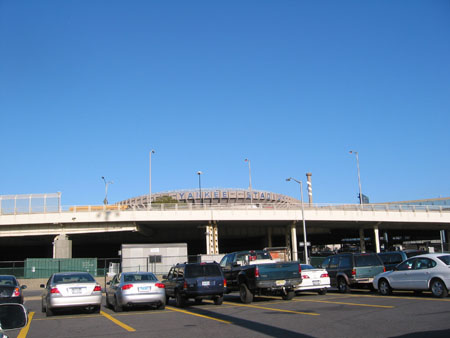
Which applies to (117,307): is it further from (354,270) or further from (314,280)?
(354,270)

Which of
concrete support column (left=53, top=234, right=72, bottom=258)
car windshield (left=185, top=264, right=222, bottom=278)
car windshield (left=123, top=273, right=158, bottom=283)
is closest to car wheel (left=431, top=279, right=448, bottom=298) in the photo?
car windshield (left=185, top=264, right=222, bottom=278)

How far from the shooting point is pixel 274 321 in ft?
39.6

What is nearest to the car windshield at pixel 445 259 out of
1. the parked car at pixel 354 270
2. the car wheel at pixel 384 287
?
the car wheel at pixel 384 287

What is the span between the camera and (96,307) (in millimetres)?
16000

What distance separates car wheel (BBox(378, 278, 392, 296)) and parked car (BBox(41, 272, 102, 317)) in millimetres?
10843

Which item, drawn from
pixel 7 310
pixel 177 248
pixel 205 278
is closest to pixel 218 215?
pixel 177 248

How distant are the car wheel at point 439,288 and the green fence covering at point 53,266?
101 ft

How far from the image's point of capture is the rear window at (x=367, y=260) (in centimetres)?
2046

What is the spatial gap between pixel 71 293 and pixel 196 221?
40037mm

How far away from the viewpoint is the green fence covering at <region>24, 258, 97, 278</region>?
39.4m

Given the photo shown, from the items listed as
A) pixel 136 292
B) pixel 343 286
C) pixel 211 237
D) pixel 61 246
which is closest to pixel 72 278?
pixel 136 292

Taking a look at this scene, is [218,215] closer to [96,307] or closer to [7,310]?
[96,307]

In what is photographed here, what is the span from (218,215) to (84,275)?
39.2 m

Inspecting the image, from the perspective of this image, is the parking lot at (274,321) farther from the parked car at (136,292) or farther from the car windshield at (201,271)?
the car windshield at (201,271)
